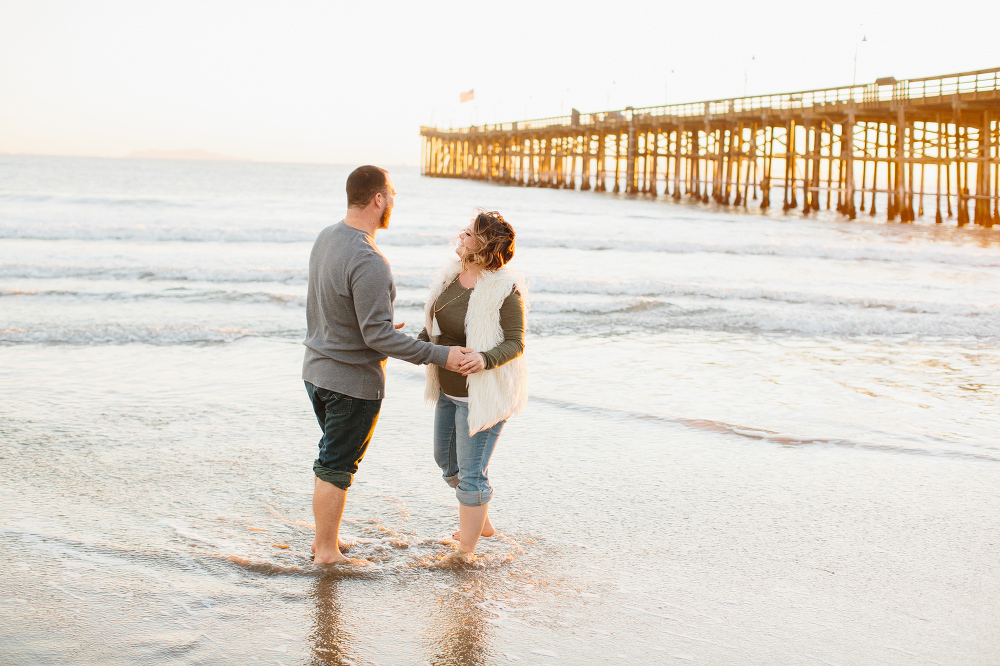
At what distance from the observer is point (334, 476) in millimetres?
3244

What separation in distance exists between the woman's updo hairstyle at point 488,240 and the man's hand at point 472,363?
322 mm

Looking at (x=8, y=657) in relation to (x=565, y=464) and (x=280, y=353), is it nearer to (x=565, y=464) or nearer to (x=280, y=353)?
(x=565, y=464)

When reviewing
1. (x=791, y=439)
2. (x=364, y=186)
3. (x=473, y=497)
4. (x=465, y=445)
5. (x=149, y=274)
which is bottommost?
(x=791, y=439)

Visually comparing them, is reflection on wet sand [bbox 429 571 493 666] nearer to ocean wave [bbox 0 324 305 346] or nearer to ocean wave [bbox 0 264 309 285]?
ocean wave [bbox 0 324 305 346]

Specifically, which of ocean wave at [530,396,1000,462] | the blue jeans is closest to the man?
the blue jeans

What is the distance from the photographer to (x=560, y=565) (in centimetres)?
343

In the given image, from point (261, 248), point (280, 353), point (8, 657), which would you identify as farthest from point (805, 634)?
point (261, 248)

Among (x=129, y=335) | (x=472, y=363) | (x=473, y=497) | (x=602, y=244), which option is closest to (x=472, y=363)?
(x=472, y=363)

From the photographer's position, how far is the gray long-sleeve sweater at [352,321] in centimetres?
304

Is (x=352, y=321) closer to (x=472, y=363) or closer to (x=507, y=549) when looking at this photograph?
(x=472, y=363)

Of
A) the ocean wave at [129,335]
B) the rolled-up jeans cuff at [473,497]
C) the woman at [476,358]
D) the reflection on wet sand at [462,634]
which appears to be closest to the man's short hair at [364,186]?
the woman at [476,358]

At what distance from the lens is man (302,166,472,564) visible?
304 centimetres

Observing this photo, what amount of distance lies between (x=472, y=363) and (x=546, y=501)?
4.17ft

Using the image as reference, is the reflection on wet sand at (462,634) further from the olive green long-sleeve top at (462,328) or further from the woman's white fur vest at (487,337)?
the olive green long-sleeve top at (462,328)
